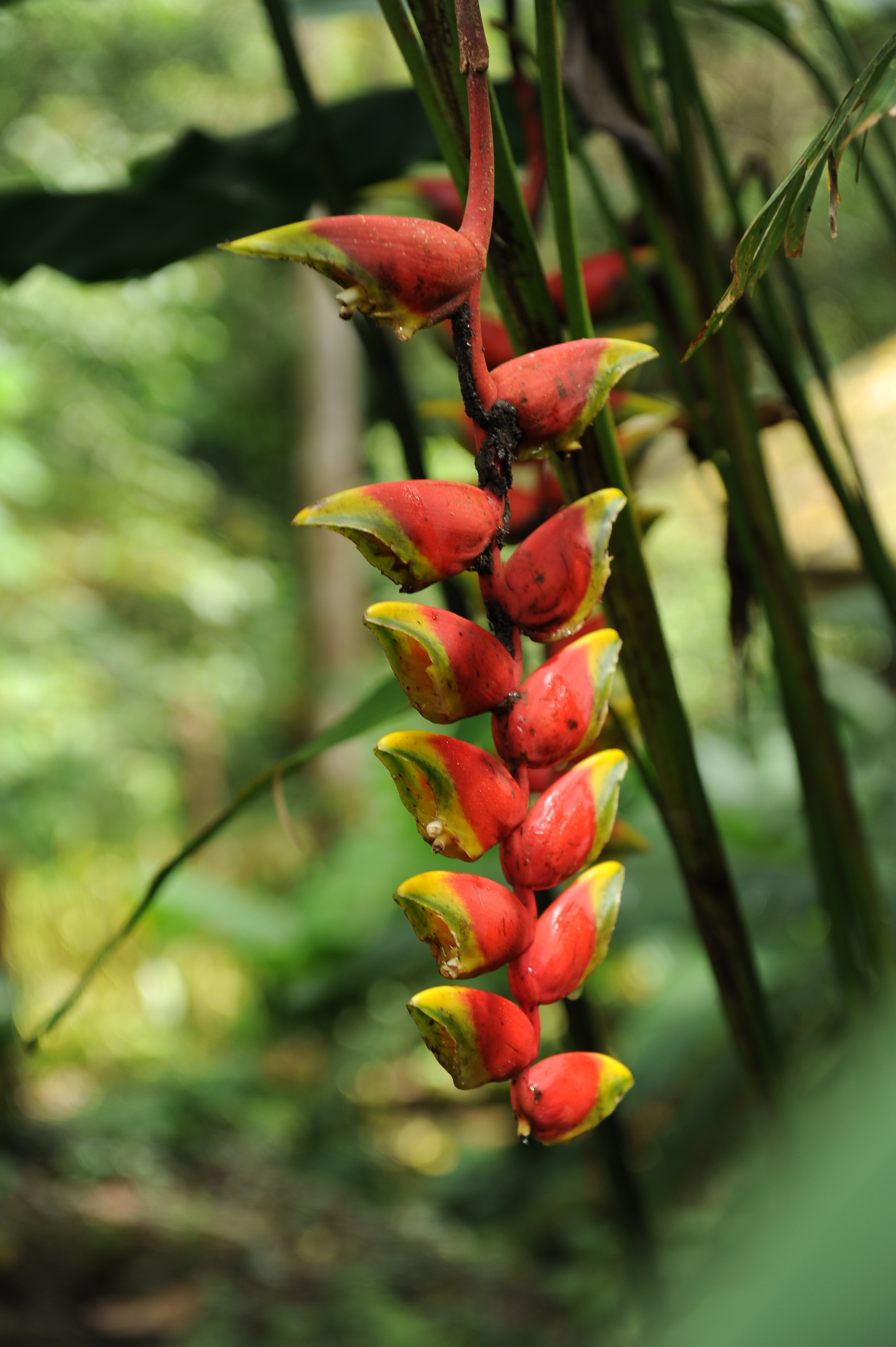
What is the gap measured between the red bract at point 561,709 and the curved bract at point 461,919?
0.09ft

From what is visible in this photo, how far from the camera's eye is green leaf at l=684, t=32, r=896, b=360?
0.57 ft

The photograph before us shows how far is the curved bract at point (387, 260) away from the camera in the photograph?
0.43ft

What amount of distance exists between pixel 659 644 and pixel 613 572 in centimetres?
2

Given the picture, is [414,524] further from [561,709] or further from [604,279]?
[604,279]

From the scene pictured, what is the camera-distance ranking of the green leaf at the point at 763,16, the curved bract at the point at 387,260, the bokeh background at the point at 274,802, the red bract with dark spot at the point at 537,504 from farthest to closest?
the bokeh background at the point at 274,802
the green leaf at the point at 763,16
the red bract with dark spot at the point at 537,504
the curved bract at the point at 387,260

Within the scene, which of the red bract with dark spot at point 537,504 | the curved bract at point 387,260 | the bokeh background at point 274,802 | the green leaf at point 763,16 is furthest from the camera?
the bokeh background at point 274,802

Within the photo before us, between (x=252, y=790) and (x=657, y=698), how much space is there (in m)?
0.14

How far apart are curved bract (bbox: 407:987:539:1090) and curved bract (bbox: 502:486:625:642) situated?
0.07m

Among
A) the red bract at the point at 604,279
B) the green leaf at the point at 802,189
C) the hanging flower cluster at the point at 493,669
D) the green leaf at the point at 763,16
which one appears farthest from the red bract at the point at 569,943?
the green leaf at the point at 763,16

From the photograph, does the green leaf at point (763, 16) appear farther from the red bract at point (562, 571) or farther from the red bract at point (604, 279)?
the red bract at point (562, 571)

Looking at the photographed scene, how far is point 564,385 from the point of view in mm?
157

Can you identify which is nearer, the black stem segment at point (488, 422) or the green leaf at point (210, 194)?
the black stem segment at point (488, 422)

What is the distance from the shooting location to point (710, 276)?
321mm

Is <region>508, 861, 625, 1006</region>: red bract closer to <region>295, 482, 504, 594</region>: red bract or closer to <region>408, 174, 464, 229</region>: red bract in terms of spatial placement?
<region>295, 482, 504, 594</region>: red bract
